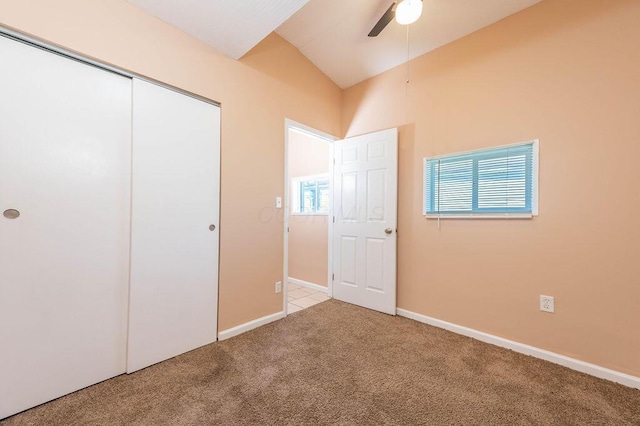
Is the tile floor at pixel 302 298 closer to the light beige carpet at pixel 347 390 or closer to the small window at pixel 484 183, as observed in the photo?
the light beige carpet at pixel 347 390

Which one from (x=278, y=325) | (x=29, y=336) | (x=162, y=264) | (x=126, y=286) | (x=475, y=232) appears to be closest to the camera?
(x=29, y=336)

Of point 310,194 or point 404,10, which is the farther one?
point 310,194

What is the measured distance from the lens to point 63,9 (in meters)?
1.45

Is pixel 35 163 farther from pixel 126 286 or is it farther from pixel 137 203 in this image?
pixel 126 286

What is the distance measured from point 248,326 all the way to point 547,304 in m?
2.48

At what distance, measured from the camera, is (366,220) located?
2998mm

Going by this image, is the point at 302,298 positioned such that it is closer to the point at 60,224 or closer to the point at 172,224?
the point at 172,224

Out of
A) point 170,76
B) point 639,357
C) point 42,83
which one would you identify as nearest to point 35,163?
point 42,83

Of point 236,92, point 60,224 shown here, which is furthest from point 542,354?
point 60,224

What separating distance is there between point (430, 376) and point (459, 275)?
1.02 meters

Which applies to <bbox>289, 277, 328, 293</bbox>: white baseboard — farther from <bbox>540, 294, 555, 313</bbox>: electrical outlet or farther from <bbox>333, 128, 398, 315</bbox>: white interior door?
<bbox>540, 294, 555, 313</bbox>: electrical outlet

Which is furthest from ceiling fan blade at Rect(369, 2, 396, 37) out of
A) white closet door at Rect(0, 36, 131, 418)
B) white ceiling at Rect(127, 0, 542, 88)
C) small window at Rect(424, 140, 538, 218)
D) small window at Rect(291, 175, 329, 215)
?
small window at Rect(291, 175, 329, 215)

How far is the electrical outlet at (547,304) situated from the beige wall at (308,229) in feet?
7.50

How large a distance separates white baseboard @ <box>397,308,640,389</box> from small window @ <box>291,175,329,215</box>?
1.98 meters
